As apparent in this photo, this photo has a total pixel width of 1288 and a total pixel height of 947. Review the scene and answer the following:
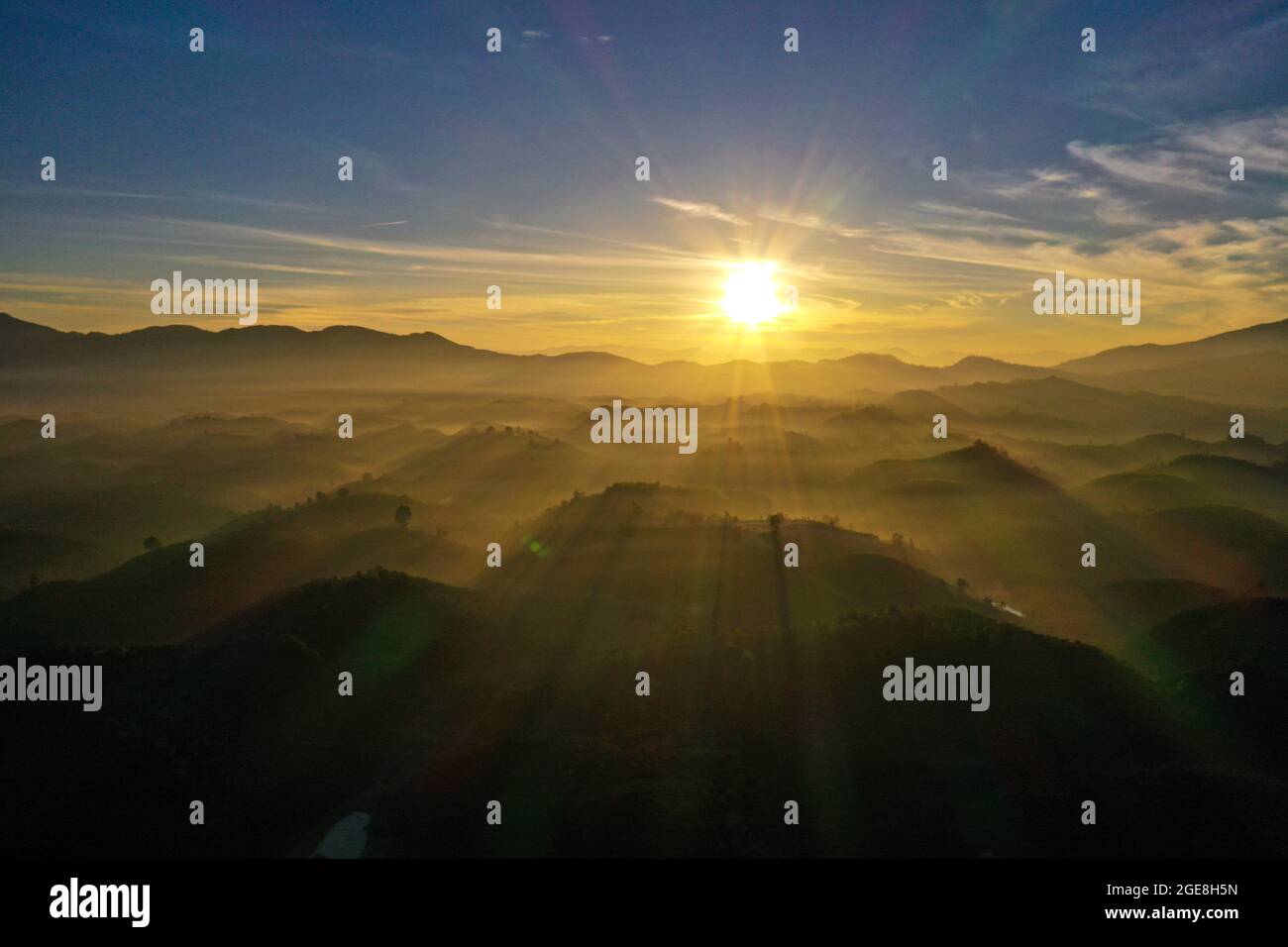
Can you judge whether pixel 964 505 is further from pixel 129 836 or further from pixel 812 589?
pixel 129 836

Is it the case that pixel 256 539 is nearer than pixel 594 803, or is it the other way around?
pixel 594 803

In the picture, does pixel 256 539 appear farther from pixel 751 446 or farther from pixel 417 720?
pixel 751 446

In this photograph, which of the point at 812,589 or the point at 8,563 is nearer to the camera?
the point at 812,589

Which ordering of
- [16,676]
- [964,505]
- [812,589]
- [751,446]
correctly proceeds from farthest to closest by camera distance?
[751,446] < [964,505] < [812,589] < [16,676]

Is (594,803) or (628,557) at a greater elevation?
(628,557)

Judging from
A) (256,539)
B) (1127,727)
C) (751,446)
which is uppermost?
(751,446)

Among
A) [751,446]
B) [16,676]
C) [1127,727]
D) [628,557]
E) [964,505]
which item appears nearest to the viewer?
[1127,727]
